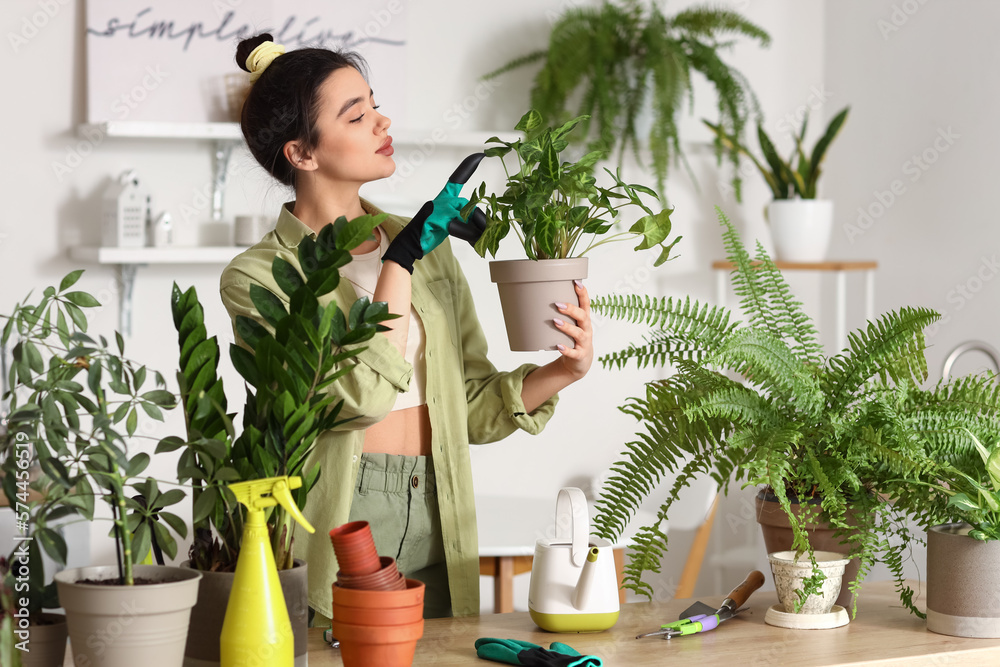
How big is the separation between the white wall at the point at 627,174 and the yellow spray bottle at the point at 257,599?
1488mm

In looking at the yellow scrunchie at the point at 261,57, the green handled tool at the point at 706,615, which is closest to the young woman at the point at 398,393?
the yellow scrunchie at the point at 261,57

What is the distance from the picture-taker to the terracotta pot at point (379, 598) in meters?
0.95

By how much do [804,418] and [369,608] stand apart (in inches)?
23.9

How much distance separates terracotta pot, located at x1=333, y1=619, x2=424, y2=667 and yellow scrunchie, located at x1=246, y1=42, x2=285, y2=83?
3.00 feet

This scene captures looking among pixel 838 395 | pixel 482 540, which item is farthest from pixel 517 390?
pixel 482 540

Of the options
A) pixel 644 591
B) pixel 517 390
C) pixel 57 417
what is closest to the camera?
pixel 57 417

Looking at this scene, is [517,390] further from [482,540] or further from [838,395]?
[482,540]

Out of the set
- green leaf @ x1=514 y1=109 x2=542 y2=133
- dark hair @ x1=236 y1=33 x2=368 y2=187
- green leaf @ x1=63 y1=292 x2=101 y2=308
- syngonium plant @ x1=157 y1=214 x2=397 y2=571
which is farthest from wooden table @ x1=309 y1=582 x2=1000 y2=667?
dark hair @ x1=236 y1=33 x2=368 y2=187

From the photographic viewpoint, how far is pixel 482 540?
92.4 inches

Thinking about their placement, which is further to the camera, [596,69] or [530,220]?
[596,69]

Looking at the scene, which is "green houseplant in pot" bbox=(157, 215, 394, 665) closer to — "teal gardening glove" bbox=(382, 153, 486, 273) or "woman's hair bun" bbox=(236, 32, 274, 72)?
"teal gardening glove" bbox=(382, 153, 486, 273)

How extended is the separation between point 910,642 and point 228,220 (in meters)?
2.05

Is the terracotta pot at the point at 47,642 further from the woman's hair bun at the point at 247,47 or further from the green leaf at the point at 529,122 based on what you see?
the woman's hair bun at the point at 247,47

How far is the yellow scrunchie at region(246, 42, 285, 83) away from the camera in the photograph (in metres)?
1.50
